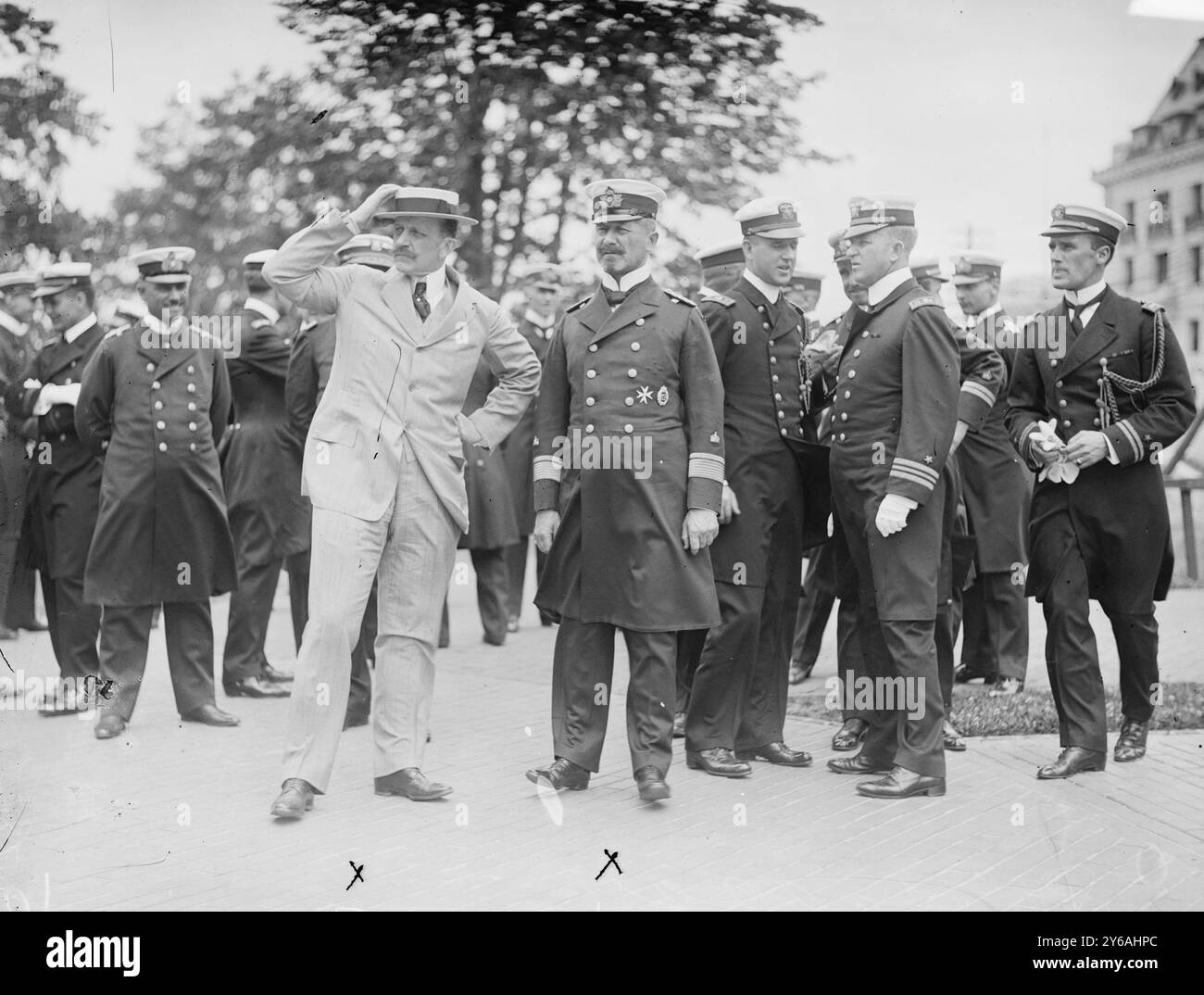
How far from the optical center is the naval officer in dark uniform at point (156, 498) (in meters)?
7.04

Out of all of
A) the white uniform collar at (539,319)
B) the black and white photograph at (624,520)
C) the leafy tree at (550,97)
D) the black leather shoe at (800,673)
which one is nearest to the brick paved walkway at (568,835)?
the black and white photograph at (624,520)

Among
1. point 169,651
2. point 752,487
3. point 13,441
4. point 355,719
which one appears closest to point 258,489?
point 169,651

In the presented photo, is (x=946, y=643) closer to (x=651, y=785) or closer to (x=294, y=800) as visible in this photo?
(x=651, y=785)

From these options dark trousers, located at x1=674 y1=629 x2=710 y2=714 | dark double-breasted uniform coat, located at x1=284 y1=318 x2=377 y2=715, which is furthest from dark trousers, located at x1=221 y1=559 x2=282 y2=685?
dark trousers, located at x1=674 y1=629 x2=710 y2=714

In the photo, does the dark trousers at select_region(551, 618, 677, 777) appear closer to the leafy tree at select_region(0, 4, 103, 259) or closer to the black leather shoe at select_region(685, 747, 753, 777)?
the black leather shoe at select_region(685, 747, 753, 777)

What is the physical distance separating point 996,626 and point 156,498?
4495 millimetres

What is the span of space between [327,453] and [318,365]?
1876 mm

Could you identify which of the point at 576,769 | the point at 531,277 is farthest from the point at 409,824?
the point at 531,277

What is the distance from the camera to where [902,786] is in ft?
18.9

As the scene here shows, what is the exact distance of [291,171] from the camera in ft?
33.6

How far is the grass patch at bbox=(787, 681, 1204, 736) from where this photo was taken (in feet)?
23.1
